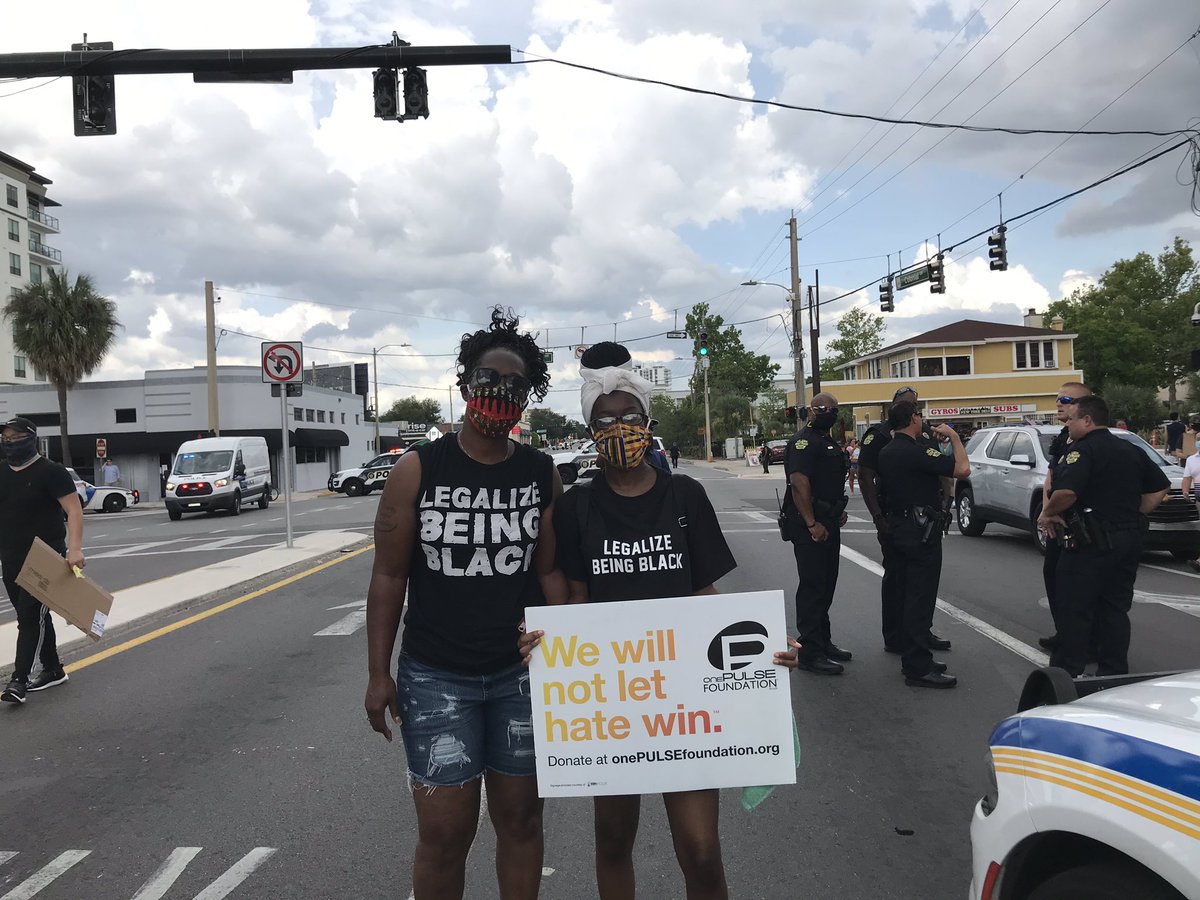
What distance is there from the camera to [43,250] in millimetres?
63938

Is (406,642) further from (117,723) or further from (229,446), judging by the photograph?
(229,446)

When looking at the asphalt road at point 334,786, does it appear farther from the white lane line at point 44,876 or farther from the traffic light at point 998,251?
the traffic light at point 998,251

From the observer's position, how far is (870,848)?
3764 mm

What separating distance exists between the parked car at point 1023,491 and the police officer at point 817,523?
5281mm

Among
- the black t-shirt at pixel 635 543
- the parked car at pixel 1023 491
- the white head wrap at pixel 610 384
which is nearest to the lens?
the black t-shirt at pixel 635 543

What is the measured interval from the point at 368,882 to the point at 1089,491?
497 centimetres

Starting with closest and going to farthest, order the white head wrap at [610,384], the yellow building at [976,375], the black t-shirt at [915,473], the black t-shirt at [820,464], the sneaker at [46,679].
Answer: the white head wrap at [610,384]
the black t-shirt at [915,473]
the sneaker at [46,679]
the black t-shirt at [820,464]
the yellow building at [976,375]

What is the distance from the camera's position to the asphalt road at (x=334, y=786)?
11.8 ft

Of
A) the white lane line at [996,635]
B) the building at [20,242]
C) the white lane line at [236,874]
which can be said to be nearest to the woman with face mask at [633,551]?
the white lane line at [236,874]

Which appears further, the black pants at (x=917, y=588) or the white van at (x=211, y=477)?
the white van at (x=211, y=477)

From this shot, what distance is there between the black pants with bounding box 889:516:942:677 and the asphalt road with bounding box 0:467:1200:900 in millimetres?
249

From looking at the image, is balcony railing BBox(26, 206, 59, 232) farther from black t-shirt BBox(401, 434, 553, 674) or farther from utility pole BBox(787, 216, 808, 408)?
black t-shirt BBox(401, 434, 553, 674)

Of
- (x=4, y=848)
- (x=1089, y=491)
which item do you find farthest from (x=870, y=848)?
(x=4, y=848)

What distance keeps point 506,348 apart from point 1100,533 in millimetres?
4539
